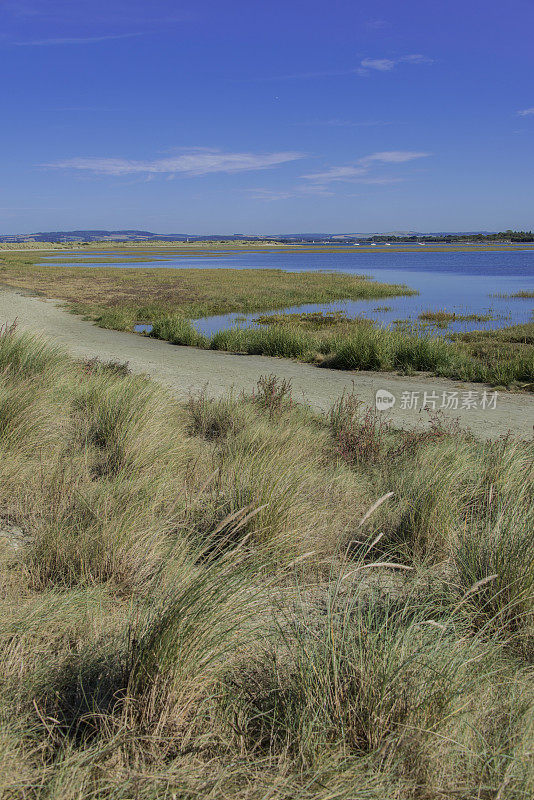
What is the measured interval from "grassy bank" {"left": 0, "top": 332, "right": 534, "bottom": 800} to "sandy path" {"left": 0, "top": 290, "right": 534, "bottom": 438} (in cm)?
381

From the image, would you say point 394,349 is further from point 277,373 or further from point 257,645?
point 257,645

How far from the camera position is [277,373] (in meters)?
13.3

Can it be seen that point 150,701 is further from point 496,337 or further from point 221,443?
point 496,337

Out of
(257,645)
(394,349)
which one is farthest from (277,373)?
(257,645)

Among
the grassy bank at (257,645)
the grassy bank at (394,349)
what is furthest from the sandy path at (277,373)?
the grassy bank at (257,645)

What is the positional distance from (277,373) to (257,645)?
1099 centimetres

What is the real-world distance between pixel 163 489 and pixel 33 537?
1013mm

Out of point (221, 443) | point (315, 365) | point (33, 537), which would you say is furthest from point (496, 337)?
point (33, 537)

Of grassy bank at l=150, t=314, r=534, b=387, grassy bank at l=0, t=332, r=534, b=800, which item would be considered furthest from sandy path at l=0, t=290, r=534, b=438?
grassy bank at l=0, t=332, r=534, b=800

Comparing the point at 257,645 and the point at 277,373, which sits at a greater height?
the point at 257,645

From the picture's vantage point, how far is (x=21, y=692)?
215 centimetres

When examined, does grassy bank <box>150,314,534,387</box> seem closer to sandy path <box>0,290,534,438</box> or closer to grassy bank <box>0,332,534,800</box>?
sandy path <box>0,290,534,438</box>

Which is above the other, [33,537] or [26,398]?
[26,398]

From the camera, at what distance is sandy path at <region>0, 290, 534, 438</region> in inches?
363
